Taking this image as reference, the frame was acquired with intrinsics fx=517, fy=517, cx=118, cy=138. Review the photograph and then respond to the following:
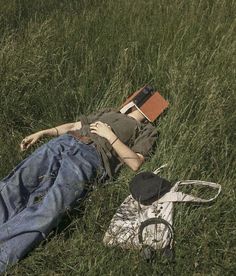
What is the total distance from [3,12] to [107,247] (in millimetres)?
3409

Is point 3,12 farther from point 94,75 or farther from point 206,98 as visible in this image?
point 206,98

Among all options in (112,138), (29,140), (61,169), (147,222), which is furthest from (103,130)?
(147,222)

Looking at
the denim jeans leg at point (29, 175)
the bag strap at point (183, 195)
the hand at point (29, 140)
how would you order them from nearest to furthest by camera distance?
the bag strap at point (183, 195) → the denim jeans leg at point (29, 175) → the hand at point (29, 140)

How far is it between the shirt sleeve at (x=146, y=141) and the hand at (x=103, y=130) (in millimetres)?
212

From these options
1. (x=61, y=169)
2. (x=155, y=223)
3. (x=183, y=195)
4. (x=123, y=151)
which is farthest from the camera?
(x=123, y=151)

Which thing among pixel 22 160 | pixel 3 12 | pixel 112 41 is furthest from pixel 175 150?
pixel 3 12

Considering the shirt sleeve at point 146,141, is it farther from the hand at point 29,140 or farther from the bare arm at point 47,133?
the hand at point 29,140

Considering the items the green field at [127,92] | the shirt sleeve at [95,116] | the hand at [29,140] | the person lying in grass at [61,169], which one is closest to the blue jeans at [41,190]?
the person lying in grass at [61,169]

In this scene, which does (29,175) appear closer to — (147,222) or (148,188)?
(148,188)

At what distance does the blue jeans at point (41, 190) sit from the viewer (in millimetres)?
2953

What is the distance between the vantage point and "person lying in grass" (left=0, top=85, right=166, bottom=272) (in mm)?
2984

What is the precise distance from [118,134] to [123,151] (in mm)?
271

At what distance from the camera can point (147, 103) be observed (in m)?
4.05

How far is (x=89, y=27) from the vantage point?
5.11m
